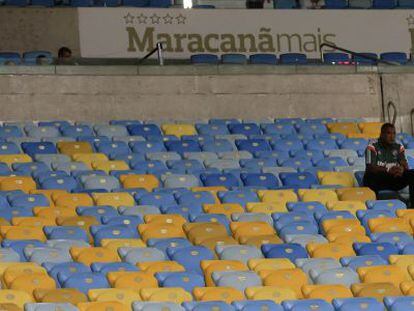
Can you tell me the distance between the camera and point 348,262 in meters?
13.5

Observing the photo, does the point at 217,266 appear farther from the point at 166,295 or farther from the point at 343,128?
the point at 343,128

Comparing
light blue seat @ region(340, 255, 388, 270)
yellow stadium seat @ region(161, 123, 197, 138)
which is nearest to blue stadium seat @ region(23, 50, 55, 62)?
yellow stadium seat @ region(161, 123, 197, 138)

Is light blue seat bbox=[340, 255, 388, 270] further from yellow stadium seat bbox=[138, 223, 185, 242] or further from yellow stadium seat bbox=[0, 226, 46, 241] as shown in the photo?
yellow stadium seat bbox=[0, 226, 46, 241]

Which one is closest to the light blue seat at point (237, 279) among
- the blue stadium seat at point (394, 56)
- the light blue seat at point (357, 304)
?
the light blue seat at point (357, 304)

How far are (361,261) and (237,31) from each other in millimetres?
10153

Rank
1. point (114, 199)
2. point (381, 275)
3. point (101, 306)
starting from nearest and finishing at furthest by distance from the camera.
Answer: point (101, 306) < point (381, 275) < point (114, 199)

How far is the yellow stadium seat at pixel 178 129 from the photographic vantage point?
18.2 meters

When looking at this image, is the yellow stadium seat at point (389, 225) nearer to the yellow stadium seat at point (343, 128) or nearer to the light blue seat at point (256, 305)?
the light blue seat at point (256, 305)

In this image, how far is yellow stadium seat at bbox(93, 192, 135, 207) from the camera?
15.0 meters

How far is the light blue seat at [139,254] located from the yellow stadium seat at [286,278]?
1007 mm

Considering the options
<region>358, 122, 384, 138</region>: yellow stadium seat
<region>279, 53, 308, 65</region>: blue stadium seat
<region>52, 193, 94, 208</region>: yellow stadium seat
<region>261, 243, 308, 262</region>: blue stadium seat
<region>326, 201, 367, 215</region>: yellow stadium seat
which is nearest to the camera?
<region>261, 243, 308, 262</region>: blue stadium seat

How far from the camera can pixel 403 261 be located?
13.6 metres

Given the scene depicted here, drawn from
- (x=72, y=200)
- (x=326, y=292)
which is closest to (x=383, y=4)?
(x=72, y=200)

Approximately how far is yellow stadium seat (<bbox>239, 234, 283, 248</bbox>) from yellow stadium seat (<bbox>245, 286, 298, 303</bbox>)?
1.67 m
